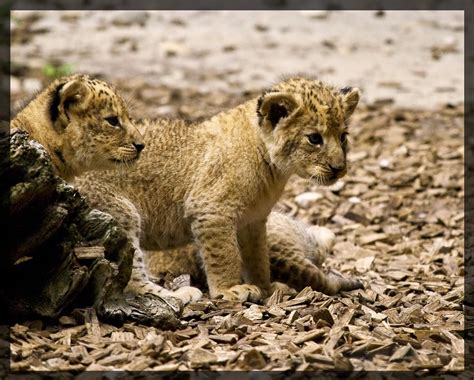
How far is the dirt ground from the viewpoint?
6418 mm

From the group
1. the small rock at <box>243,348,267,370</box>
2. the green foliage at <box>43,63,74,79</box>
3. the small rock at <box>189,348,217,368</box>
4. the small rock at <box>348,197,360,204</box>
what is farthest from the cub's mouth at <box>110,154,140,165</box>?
the green foliage at <box>43,63,74,79</box>

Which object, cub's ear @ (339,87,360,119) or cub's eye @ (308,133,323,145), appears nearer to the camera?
cub's eye @ (308,133,323,145)

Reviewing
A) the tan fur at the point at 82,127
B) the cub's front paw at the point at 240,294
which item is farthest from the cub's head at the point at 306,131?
the tan fur at the point at 82,127

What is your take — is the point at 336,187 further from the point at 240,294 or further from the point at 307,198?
the point at 240,294

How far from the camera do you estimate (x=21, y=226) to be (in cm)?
653

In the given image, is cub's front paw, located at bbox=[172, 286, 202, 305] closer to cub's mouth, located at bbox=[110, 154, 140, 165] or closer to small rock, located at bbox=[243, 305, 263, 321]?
small rock, located at bbox=[243, 305, 263, 321]

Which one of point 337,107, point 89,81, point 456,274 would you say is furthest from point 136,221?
point 456,274

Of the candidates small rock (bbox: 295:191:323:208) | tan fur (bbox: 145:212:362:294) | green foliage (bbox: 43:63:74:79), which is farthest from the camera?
green foliage (bbox: 43:63:74:79)

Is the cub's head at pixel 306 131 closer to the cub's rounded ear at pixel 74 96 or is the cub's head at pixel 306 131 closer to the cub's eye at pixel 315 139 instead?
the cub's eye at pixel 315 139

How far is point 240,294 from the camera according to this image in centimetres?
797

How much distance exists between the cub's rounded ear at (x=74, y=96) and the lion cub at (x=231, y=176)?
72cm

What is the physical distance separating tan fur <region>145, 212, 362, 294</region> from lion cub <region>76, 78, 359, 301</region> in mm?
293

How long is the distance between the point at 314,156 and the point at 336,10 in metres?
11.3

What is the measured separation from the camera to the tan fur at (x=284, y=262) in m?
8.72
